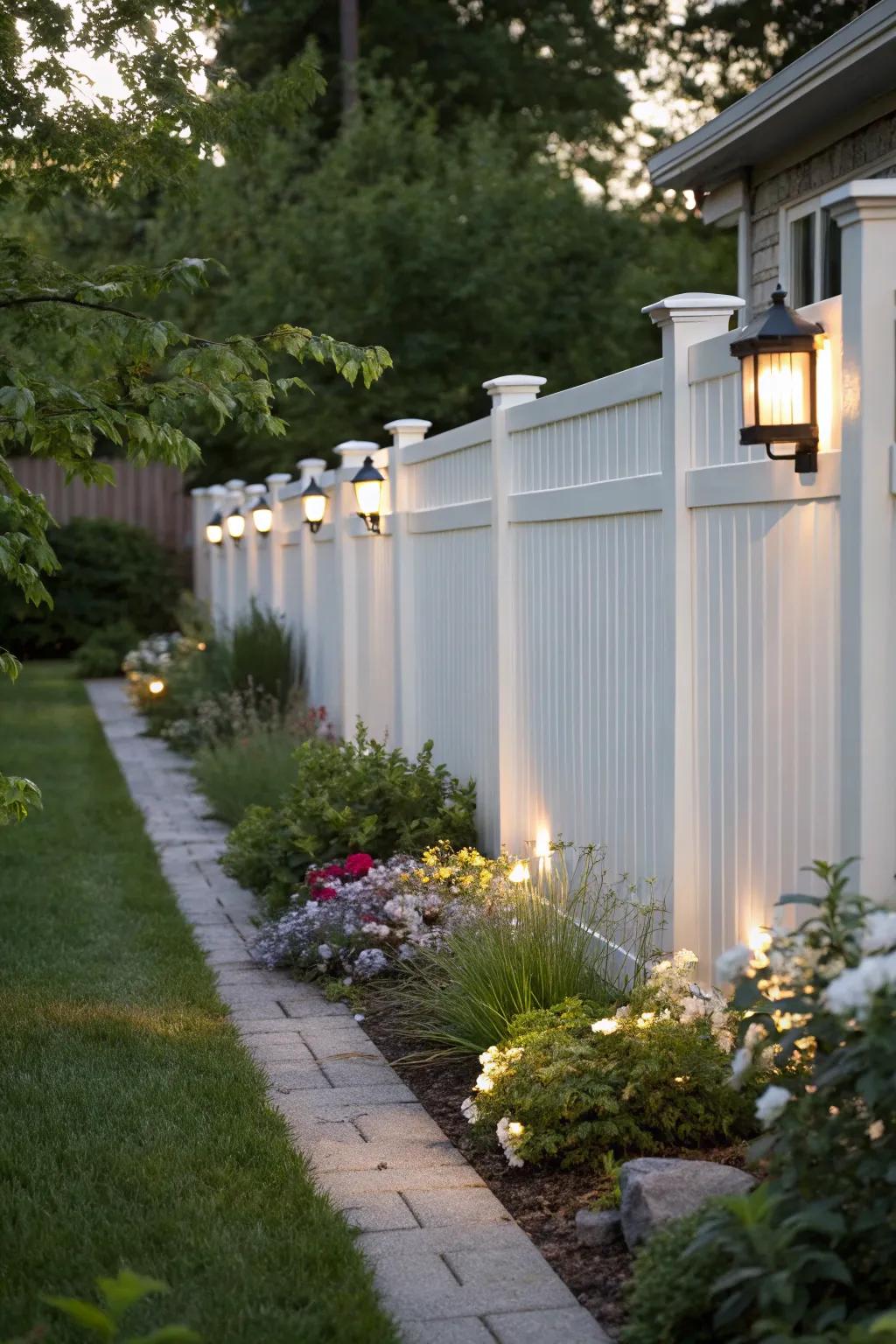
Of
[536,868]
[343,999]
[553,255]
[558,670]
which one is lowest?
[343,999]

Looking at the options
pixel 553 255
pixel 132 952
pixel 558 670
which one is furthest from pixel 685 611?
pixel 553 255

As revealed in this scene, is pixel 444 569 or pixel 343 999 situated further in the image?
pixel 444 569

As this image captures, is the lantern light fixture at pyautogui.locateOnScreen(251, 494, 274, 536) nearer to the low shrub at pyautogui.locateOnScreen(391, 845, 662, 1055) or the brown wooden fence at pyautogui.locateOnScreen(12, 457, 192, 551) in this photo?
the low shrub at pyautogui.locateOnScreen(391, 845, 662, 1055)

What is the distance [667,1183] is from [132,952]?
3455 millimetres

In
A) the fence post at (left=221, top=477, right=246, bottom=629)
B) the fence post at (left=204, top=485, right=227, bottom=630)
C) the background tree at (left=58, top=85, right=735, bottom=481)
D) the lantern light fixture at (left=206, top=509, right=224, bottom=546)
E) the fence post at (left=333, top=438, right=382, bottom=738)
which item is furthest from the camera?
the background tree at (left=58, top=85, right=735, bottom=481)

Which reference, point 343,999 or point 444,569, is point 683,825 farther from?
point 444,569

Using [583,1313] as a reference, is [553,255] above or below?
above

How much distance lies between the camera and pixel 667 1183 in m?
3.43

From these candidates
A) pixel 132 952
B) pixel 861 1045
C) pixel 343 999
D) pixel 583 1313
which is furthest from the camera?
pixel 132 952

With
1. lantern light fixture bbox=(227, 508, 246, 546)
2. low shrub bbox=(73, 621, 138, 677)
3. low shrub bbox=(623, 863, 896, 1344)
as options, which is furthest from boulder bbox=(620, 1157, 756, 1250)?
low shrub bbox=(73, 621, 138, 677)

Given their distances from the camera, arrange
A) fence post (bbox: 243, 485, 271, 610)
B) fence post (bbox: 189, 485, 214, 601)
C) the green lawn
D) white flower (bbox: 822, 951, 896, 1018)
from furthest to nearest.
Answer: fence post (bbox: 189, 485, 214, 601), fence post (bbox: 243, 485, 271, 610), the green lawn, white flower (bbox: 822, 951, 896, 1018)

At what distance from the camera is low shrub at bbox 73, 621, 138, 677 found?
20.5m

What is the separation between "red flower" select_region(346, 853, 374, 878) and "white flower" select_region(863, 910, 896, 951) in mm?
3939

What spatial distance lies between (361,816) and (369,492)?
2335 mm
